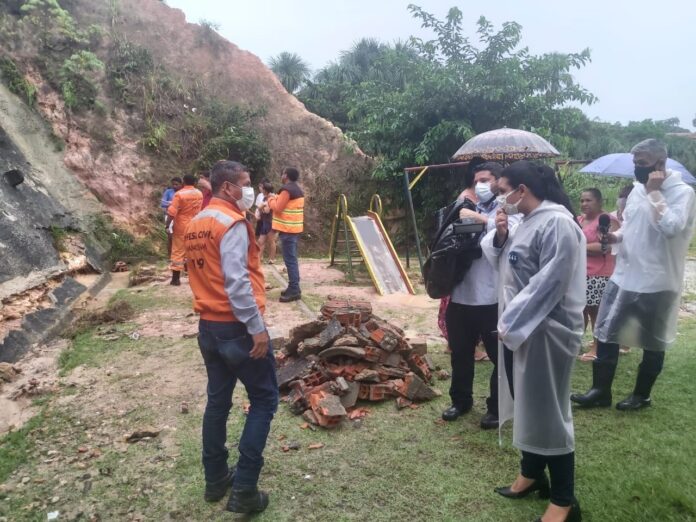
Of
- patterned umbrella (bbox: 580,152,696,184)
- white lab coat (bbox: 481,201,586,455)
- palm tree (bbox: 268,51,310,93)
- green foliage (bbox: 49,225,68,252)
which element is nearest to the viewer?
white lab coat (bbox: 481,201,586,455)

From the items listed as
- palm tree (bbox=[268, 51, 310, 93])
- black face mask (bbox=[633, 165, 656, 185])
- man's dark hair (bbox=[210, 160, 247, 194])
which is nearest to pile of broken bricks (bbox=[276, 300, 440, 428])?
man's dark hair (bbox=[210, 160, 247, 194])

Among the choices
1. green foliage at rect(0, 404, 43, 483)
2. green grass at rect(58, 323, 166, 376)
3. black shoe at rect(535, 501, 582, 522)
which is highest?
black shoe at rect(535, 501, 582, 522)

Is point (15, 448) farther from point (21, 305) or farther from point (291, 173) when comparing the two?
point (291, 173)

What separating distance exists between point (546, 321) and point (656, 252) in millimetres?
1695

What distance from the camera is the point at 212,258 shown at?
98.6 inches

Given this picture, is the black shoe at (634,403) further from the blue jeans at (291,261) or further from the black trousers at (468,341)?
the blue jeans at (291,261)

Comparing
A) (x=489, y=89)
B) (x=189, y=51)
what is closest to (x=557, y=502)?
(x=489, y=89)

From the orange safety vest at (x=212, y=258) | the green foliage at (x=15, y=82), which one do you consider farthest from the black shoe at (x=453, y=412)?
the green foliage at (x=15, y=82)

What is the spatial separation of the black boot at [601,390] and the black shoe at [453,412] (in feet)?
2.77

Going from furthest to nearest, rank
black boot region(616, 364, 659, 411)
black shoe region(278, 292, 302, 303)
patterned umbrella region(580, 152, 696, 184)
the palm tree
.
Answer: the palm tree, black shoe region(278, 292, 302, 303), patterned umbrella region(580, 152, 696, 184), black boot region(616, 364, 659, 411)

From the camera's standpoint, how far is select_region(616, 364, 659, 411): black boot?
361 centimetres

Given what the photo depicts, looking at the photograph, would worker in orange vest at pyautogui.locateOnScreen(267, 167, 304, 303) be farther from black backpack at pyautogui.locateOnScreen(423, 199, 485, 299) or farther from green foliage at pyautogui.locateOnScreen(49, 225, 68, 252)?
→ black backpack at pyautogui.locateOnScreen(423, 199, 485, 299)

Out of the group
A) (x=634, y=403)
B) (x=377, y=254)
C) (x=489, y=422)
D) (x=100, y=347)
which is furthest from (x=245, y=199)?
(x=377, y=254)

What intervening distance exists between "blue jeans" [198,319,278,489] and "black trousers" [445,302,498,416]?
138 cm
